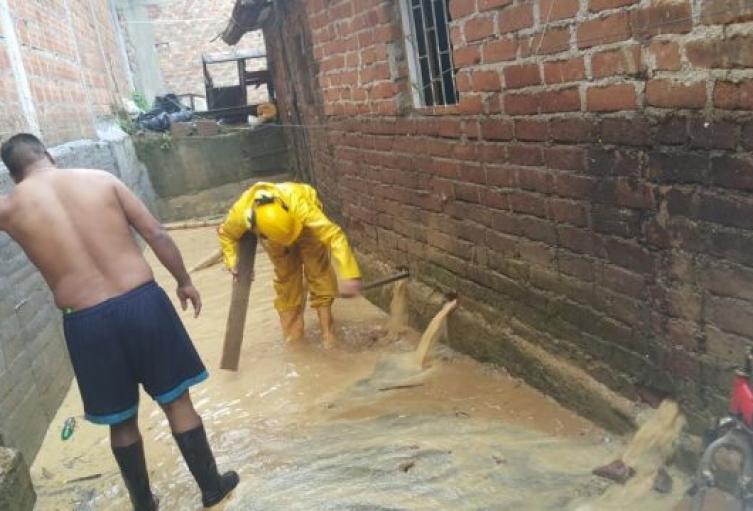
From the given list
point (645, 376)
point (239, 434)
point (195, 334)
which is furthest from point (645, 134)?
point (195, 334)

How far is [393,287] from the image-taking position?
5090 mm

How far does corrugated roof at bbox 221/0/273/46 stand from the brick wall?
4781mm

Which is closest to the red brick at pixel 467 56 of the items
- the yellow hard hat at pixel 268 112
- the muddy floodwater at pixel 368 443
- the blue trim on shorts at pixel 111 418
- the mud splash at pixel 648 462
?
the muddy floodwater at pixel 368 443

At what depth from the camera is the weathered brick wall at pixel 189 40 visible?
20.4 meters

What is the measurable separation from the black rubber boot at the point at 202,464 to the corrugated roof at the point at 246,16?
275 inches

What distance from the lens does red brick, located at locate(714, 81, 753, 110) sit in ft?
6.75

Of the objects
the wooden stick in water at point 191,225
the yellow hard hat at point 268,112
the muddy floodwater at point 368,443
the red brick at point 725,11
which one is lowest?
the muddy floodwater at point 368,443

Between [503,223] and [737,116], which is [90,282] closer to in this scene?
[503,223]

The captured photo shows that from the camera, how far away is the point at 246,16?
9430 millimetres

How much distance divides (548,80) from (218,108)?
38.8 feet

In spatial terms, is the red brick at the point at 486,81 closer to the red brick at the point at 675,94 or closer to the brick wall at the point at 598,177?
the brick wall at the point at 598,177

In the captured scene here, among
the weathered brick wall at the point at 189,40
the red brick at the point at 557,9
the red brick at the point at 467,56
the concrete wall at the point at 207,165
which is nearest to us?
the red brick at the point at 557,9

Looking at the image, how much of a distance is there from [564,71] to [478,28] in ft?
2.30

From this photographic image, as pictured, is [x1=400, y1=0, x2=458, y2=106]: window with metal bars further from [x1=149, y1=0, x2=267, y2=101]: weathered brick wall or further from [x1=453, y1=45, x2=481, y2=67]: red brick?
[x1=149, y1=0, x2=267, y2=101]: weathered brick wall
